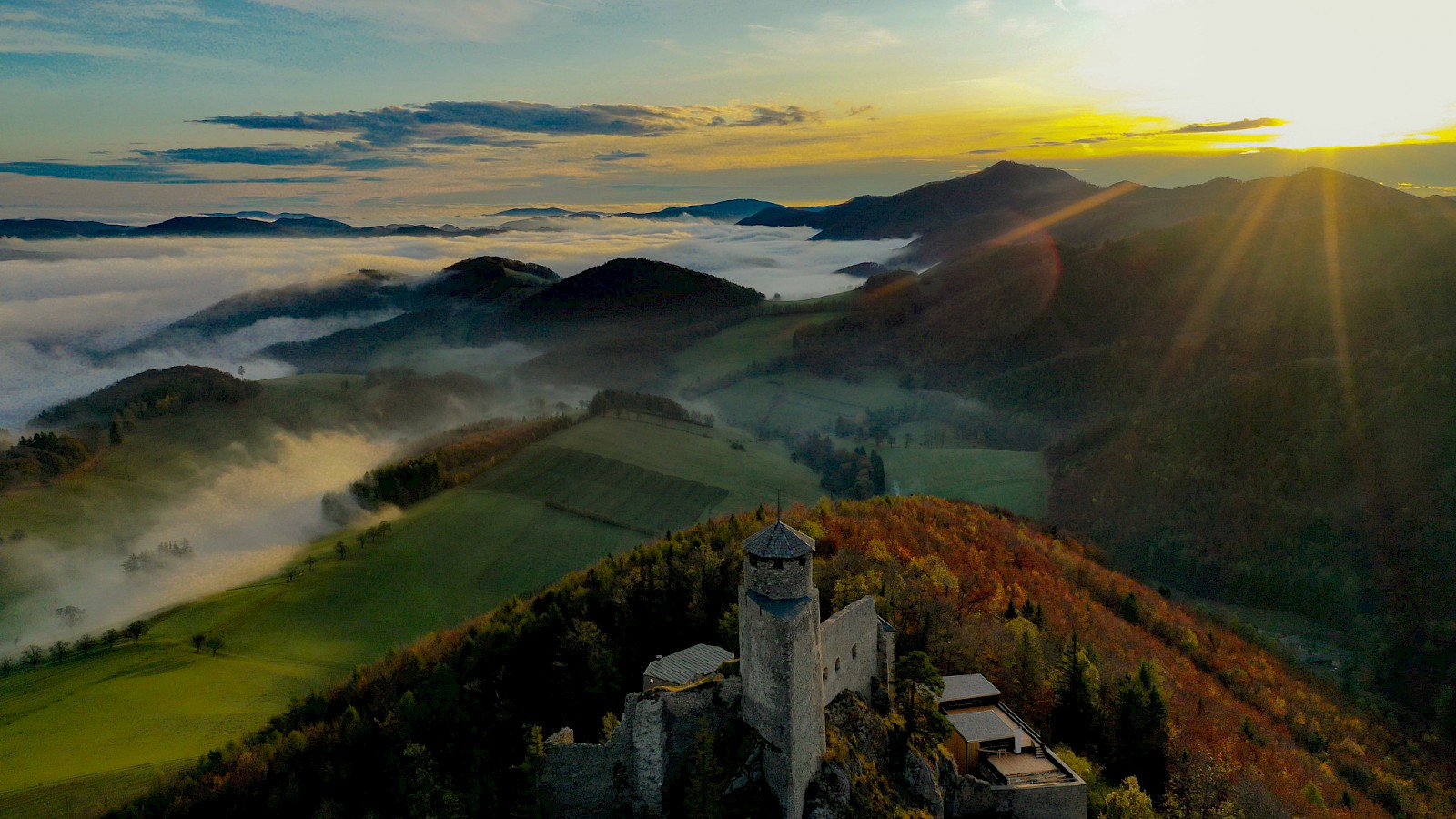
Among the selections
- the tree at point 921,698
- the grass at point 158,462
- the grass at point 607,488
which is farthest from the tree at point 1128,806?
the grass at point 158,462

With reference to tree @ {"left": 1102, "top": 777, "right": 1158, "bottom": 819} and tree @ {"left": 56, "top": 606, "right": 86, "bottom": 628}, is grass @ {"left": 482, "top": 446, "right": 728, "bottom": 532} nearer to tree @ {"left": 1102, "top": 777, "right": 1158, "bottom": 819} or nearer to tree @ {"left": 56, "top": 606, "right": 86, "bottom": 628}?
tree @ {"left": 56, "top": 606, "right": 86, "bottom": 628}

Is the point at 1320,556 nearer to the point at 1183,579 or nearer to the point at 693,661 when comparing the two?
the point at 1183,579

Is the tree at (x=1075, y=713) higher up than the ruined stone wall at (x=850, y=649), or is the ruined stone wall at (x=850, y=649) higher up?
the ruined stone wall at (x=850, y=649)

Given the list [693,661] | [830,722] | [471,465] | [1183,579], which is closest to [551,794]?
[693,661]

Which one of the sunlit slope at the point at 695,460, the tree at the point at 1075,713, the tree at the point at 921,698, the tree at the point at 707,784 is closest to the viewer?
the tree at the point at 707,784

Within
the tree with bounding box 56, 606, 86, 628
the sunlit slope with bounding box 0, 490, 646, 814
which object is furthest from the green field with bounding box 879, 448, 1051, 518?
the tree with bounding box 56, 606, 86, 628

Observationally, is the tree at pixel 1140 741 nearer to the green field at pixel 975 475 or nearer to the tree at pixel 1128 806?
the tree at pixel 1128 806

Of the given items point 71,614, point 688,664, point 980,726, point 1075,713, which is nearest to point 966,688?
point 980,726
